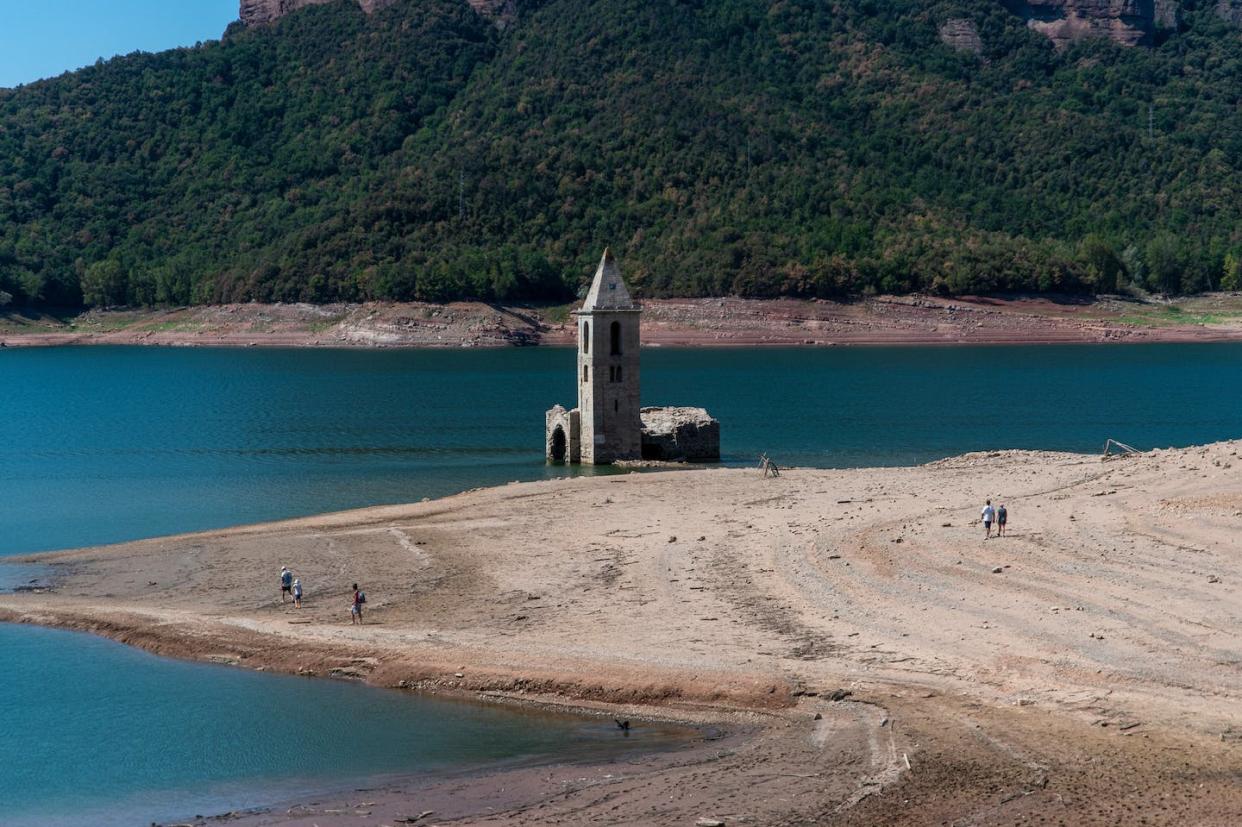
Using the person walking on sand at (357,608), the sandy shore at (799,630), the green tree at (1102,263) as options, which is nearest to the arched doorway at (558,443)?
the sandy shore at (799,630)

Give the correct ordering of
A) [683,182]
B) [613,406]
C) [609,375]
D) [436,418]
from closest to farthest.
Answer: [609,375], [613,406], [436,418], [683,182]

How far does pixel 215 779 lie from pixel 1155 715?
41.7 feet

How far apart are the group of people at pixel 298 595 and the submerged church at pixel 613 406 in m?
21.7

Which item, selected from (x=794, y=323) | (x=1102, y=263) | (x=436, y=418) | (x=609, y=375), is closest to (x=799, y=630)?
(x=609, y=375)

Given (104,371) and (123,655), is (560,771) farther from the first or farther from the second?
(104,371)

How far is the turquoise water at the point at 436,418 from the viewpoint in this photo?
152 feet

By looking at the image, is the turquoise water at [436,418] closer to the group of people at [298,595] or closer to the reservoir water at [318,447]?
the reservoir water at [318,447]

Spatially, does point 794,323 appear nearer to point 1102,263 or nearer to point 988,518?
point 1102,263

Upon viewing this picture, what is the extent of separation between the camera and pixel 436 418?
229 ft

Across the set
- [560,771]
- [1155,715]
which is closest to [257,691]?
[560,771]

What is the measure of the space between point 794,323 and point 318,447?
84646mm

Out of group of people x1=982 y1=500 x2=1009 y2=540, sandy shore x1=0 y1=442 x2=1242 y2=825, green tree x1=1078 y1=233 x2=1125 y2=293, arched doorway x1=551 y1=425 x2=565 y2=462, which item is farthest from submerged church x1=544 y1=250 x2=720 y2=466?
green tree x1=1078 y1=233 x2=1125 y2=293

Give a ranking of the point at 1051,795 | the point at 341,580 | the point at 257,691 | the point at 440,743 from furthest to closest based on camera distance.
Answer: the point at 341,580 < the point at 257,691 < the point at 440,743 < the point at 1051,795

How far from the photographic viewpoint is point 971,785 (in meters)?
18.0
